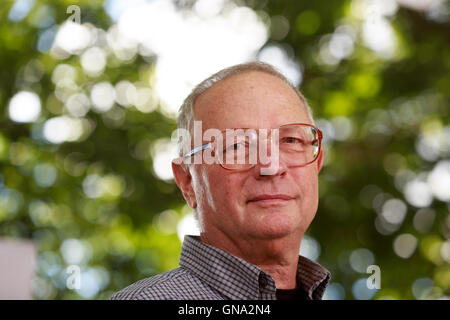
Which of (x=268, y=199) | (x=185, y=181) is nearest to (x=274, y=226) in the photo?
(x=268, y=199)

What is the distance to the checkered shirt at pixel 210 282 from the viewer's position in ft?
3.79

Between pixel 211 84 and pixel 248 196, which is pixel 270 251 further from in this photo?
pixel 211 84

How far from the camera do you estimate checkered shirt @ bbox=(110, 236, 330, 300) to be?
1155 mm

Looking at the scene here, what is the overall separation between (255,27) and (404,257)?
197cm

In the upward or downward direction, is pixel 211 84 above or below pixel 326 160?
below

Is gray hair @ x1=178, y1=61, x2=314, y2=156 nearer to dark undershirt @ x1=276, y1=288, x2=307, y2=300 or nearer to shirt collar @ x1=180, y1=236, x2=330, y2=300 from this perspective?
shirt collar @ x1=180, y1=236, x2=330, y2=300

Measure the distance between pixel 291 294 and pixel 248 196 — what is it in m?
0.27

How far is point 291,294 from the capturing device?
4.28ft

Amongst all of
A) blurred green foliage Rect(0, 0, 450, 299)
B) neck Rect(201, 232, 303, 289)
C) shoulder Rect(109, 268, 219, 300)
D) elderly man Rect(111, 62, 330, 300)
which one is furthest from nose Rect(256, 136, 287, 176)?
blurred green foliage Rect(0, 0, 450, 299)

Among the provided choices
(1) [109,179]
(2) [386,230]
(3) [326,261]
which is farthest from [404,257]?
(1) [109,179]

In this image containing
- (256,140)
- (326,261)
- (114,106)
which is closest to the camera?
(256,140)

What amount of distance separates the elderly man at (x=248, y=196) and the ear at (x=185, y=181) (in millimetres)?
54
